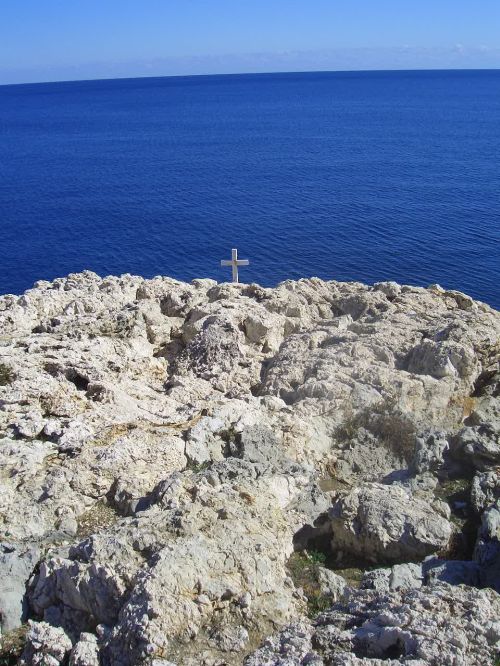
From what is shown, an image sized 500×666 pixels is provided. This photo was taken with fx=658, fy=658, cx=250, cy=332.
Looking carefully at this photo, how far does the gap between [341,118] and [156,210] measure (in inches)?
3499

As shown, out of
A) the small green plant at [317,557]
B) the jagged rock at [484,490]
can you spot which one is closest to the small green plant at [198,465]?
the small green plant at [317,557]

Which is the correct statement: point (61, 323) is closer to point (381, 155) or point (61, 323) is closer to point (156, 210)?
point (156, 210)

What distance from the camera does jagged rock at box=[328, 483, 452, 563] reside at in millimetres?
12508

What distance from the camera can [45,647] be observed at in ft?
33.0

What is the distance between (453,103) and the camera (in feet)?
603

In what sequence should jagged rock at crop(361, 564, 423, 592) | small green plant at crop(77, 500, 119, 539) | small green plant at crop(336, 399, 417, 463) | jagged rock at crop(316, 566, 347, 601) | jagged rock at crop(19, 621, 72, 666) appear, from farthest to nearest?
small green plant at crop(336, 399, 417, 463) < small green plant at crop(77, 500, 119, 539) < jagged rock at crop(316, 566, 347, 601) < jagged rock at crop(361, 564, 423, 592) < jagged rock at crop(19, 621, 72, 666)

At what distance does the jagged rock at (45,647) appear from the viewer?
993cm

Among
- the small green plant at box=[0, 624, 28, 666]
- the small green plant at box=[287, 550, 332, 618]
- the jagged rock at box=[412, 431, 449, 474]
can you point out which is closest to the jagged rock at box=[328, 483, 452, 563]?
the small green plant at box=[287, 550, 332, 618]

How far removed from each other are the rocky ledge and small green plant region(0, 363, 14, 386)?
0.05 meters

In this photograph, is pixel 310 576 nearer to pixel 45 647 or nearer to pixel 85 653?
pixel 85 653

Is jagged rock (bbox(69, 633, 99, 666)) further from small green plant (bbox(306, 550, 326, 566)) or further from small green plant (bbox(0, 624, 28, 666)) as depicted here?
small green plant (bbox(306, 550, 326, 566))

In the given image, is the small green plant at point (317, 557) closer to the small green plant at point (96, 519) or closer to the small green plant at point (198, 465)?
the small green plant at point (198, 465)

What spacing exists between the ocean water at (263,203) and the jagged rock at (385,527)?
3913cm

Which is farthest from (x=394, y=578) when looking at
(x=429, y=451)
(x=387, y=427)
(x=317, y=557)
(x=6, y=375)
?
(x=6, y=375)
